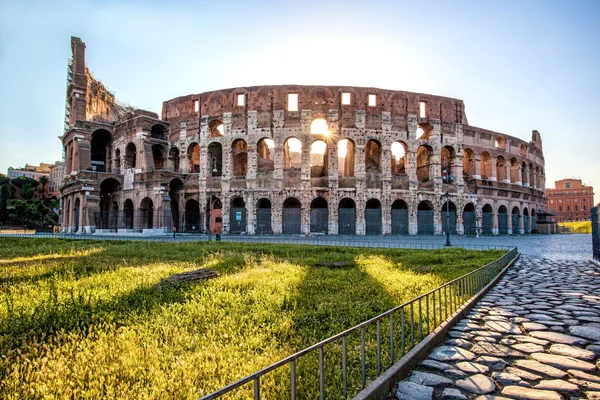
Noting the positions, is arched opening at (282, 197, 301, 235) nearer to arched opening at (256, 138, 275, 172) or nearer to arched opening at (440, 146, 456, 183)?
arched opening at (256, 138, 275, 172)

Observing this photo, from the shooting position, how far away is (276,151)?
2862 cm

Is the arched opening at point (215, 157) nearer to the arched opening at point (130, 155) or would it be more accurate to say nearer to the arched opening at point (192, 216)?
the arched opening at point (192, 216)

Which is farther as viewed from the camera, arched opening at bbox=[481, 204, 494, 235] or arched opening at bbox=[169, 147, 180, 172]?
arched opening at bbox=[481, 204, 494, 235]

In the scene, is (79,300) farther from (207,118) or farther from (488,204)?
(488,204)

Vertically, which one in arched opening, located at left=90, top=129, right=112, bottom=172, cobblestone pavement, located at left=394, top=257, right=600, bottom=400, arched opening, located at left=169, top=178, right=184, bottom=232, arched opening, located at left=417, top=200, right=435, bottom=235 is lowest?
cobblestone pavement, located at left=394, top=257, right=600, bottom=400

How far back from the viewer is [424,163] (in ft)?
109

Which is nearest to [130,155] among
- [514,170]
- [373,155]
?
[373,155]

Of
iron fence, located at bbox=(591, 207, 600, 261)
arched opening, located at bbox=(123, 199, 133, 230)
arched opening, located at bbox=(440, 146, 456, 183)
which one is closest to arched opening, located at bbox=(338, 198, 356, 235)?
arched opening, located at bbox=(440, 146, 456, 183)

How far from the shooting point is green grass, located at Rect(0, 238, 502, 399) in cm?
303

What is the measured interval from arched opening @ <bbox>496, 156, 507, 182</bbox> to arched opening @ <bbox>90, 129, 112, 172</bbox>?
3873 centimetres

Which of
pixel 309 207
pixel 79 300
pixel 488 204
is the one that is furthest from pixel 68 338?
pixel 488 204

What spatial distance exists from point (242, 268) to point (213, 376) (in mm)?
6336

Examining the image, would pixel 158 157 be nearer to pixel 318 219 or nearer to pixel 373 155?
pixel 318 219

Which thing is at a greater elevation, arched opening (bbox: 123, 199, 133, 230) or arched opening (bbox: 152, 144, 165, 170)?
arched opening (bbox: 152, 144, 165, 170)
